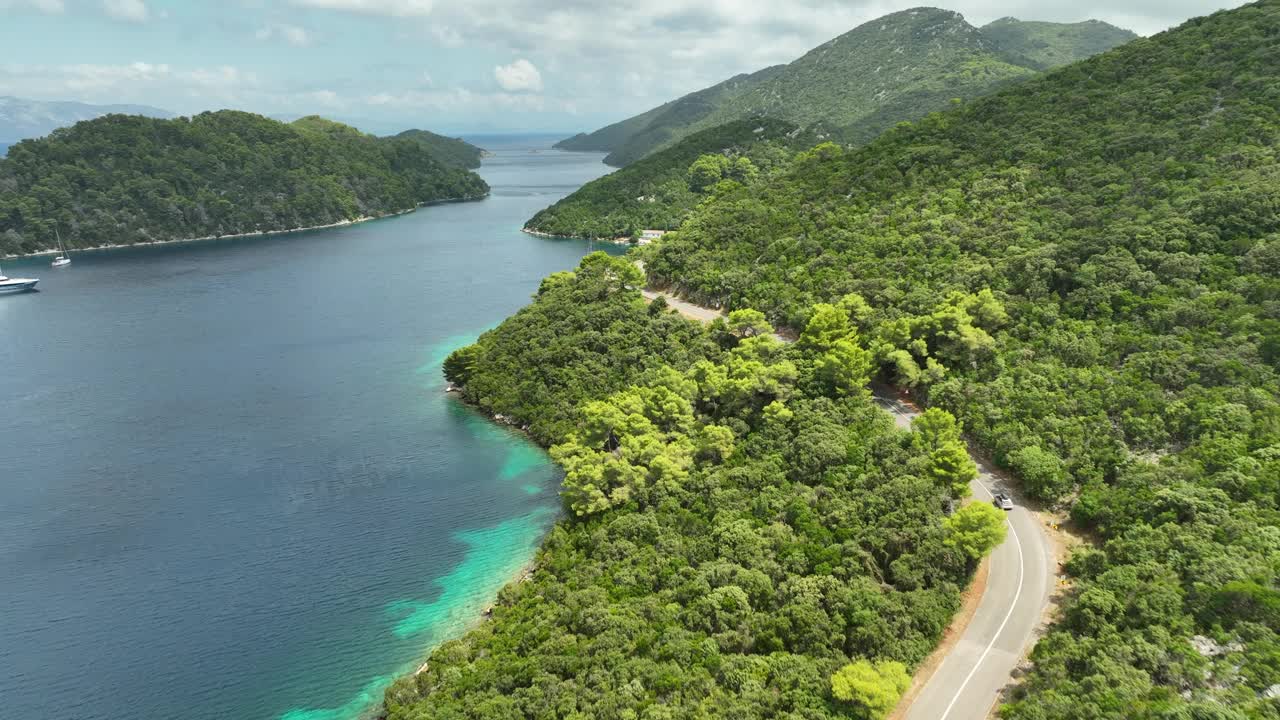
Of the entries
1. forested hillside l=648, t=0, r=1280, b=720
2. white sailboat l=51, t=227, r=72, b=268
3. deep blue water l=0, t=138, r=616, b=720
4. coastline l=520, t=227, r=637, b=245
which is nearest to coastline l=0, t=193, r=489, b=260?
white sailboat l=51, t=227, r=72, b=268

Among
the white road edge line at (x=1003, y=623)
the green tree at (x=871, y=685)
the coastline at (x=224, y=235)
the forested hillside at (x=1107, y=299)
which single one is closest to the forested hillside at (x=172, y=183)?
the coastline at (x=224, y=235)

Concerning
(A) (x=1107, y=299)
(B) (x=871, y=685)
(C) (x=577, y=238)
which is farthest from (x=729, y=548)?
(C) (x=577, y=238)

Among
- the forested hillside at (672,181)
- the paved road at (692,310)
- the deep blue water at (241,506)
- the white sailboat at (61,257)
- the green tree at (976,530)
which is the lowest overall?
the deep blue water at (241,506)

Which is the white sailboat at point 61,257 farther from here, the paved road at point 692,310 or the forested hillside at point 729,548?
the paved road at point 692,310

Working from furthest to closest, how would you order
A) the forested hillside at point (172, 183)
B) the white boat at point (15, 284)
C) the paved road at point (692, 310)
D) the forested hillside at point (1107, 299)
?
1. the forested hillside at point (172, 183)
2. the white boat at point (15, 284)
3. the paved road at point (692, 310)
4. the forested hillside at point (1107, 299)

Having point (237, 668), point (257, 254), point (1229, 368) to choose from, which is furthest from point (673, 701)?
point (257, 254)

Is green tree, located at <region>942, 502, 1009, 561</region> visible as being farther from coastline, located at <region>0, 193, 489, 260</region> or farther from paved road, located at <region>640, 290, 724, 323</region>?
coastline, located at <region>0, 193, 489, 260</region>

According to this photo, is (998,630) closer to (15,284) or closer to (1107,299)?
(1107,299)

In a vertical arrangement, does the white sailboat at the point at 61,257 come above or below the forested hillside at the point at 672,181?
below
